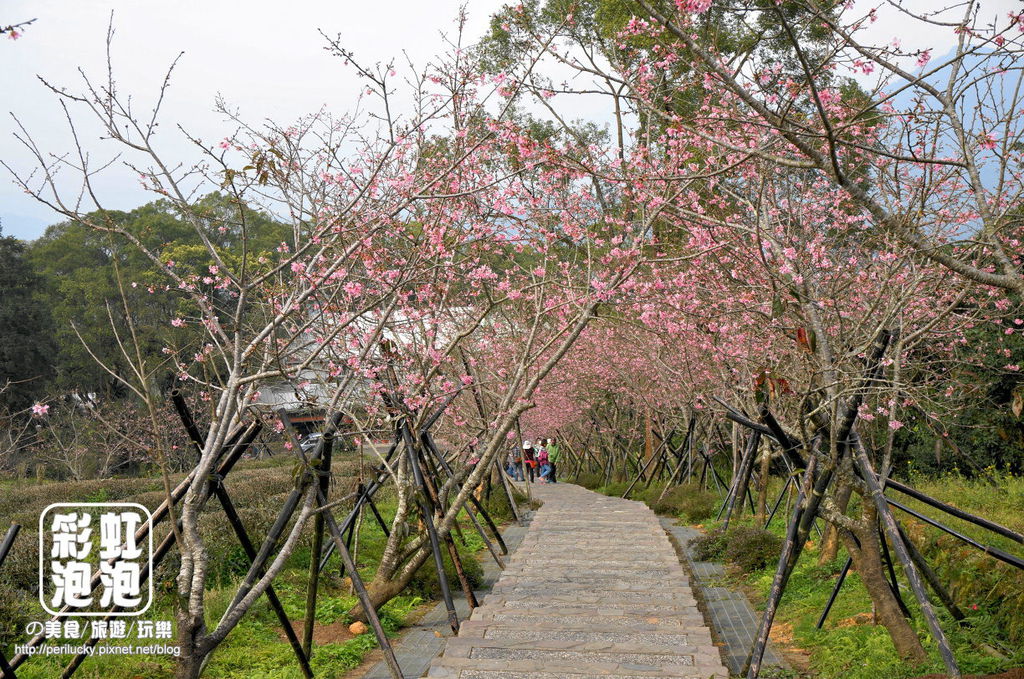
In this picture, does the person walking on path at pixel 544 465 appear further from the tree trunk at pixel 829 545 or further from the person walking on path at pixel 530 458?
the tree trunk at pixel 829 545

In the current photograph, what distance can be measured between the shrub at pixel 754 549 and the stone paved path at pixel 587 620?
83 cm

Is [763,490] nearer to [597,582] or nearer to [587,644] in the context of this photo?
[597,582]

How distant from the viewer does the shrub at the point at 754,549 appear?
954cm

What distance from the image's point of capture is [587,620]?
6625mm

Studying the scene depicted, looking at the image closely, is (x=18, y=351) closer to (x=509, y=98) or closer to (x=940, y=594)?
(x=509, y=98)

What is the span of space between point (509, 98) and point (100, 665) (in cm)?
542

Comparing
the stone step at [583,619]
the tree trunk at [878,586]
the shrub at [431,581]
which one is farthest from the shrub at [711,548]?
the tree trunk at [878,586]

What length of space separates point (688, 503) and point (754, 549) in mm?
5254

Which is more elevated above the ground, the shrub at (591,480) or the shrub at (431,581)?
the shrub at (431,581)

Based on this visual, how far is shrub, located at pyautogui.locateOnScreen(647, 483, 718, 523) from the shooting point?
14.2 meters

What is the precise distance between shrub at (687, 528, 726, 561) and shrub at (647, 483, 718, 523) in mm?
3201

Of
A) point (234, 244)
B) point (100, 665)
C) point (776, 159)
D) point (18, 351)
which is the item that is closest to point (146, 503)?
point (100, 665)

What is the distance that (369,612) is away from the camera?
592cm

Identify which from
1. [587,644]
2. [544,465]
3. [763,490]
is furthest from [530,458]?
[587,644]
